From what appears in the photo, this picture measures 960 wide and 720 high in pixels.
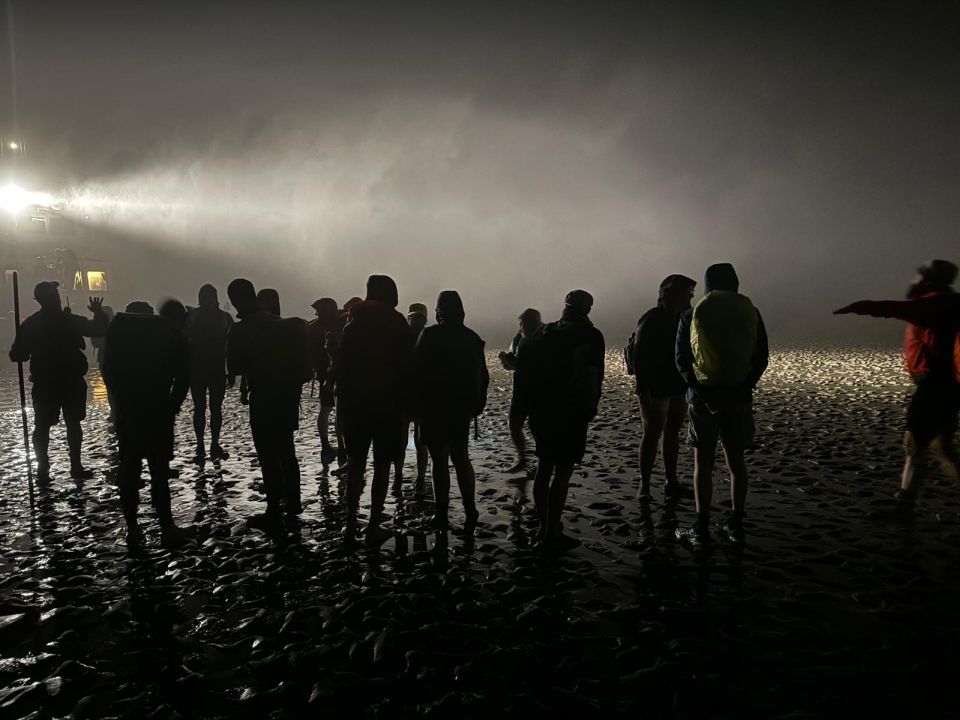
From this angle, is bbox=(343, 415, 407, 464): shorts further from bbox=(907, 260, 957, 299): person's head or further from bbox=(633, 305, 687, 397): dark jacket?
bbox=(907, 260, 957, 299): person's head

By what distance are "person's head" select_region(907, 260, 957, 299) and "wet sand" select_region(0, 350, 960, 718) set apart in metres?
2.83

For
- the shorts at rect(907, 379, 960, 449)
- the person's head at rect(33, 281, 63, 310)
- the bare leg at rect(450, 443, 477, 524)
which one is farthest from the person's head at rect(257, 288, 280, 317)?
the shorts at rect(907, 379, 960, 449)

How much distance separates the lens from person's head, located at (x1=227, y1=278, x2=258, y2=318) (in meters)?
6.45

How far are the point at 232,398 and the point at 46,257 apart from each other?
70.5 meters

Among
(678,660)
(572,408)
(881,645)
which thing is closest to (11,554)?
(572,408)

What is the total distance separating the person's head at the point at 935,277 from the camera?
20.2 ft

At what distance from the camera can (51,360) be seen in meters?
8.26

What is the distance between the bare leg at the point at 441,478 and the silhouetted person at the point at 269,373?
6.06 ft

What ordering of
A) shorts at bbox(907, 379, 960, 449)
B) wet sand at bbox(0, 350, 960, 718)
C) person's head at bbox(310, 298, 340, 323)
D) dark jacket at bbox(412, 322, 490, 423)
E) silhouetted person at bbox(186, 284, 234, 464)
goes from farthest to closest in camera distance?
silhouetted person at bbox(186, 284, 234, 464)
person's head at bbox(310, 298, 340, 323)
dark jacket at bbox(412, 322, 490, 423)
shorts at bbox(907, 379, 960, 449)
wet sand at bbox(0, 350, 960, 718)

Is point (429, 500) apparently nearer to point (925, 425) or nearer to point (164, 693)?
point (164, 693)

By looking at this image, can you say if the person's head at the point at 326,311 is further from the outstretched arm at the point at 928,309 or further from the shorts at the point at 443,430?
the outstretched arm at the point at 928,309

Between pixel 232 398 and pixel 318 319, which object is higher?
pixel 318 319

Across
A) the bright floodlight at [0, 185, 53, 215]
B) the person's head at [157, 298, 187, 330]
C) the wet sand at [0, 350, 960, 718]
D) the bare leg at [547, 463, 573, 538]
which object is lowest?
the wet sand at [0, 350, 960, 718]

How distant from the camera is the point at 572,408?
5.87 meters
